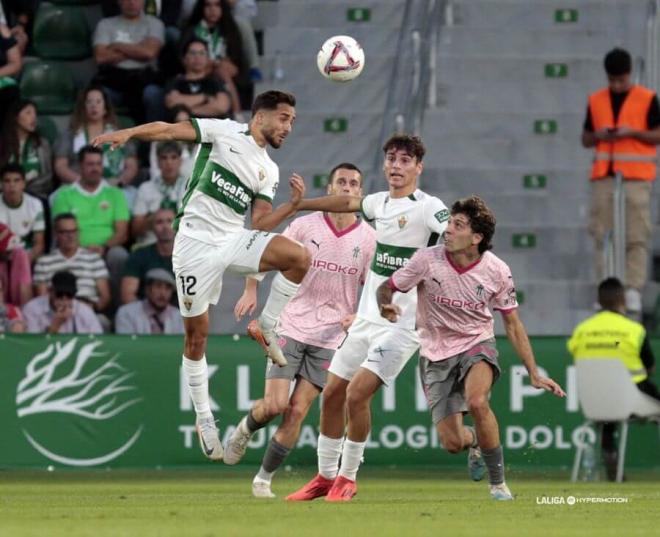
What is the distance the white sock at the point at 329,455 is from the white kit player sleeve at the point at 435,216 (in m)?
1.62

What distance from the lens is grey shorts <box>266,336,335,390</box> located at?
516 inches

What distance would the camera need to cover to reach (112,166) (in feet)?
63.0

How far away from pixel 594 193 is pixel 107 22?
567cm

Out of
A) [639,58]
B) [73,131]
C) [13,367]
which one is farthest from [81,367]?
[639,58]

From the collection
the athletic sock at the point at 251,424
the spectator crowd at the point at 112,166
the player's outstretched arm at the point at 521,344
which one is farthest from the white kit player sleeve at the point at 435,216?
the spectator crowd at the point at 112,166

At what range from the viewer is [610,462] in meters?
16.0

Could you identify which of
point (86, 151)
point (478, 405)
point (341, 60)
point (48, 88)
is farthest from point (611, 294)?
point (48, 88)

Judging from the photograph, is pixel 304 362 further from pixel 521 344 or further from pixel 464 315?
pixel 521 344

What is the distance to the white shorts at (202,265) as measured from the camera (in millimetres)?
11875

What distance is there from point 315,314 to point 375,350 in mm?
1163

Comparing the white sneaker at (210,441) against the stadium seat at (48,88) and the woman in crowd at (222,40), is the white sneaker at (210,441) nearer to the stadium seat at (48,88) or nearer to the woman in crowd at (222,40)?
the woman in crowd at (222,40)

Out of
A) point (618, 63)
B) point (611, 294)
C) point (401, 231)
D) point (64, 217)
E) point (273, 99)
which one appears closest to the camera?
point (273, 99)

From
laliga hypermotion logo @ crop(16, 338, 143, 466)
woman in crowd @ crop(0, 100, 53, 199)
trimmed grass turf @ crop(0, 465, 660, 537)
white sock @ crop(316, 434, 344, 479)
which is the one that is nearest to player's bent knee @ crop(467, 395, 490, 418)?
trimmed grass turf @ crop(0, 465, 660, 537)

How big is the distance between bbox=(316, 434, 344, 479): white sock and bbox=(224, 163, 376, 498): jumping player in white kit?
0.99 feet
